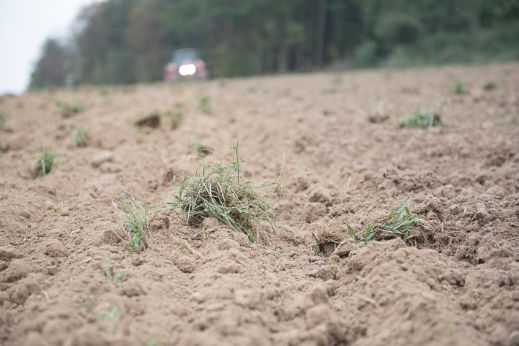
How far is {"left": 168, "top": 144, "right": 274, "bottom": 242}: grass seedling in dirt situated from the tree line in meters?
15.8

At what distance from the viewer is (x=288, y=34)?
26.3 meters

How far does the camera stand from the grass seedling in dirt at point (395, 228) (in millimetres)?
2291

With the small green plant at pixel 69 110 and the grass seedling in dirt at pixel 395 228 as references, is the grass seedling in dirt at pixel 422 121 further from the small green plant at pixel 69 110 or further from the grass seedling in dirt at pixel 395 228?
the small green plant at pixel 69 110

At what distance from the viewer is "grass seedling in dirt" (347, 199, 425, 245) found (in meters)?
2.29

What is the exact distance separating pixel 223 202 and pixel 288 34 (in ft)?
82.9

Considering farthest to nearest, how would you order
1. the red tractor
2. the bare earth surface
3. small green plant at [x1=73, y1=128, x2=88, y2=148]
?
the red tractor < small green plant at [x1=73, y1=128, x2=88, y2=148] < the bare earth surface

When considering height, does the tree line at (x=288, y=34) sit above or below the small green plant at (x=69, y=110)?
above

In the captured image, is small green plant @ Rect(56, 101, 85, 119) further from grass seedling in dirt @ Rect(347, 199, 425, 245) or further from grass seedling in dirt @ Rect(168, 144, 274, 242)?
grass seedling in dirt @ Rect(347, 199, 425, 245)

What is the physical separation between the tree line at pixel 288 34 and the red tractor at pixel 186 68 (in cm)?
574

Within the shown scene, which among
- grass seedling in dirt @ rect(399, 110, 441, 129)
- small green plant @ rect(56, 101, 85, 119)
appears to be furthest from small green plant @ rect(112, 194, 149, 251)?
small green plant @ rect(56, 101, 85, 119)

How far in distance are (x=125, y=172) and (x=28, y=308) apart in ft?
5.51

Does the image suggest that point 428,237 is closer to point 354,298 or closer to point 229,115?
point 354,298

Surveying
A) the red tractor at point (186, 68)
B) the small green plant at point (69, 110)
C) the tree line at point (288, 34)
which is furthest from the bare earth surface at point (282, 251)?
the tree line at point (288, 34)

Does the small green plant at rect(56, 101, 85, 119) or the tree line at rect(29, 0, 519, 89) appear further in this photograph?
the tree line at rect(29, 0, 519, 89)
